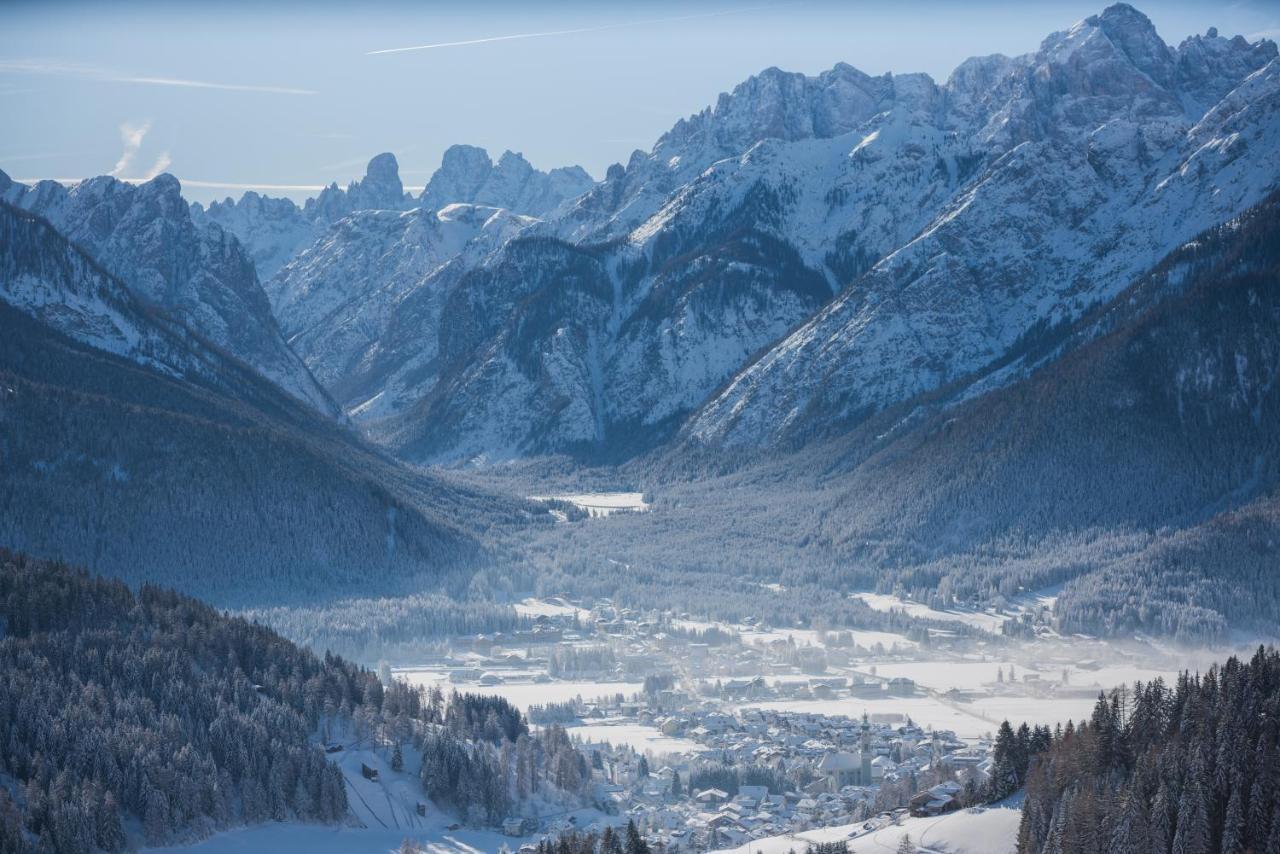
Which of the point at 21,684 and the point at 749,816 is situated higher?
the point at 21,684

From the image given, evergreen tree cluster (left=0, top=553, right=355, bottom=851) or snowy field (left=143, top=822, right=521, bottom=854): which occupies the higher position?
evergreen tree cluster (left=0, top=553, right=355, bottom=851)

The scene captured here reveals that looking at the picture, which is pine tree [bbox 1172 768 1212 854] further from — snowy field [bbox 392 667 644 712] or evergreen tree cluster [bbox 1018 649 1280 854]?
snowy field [bbox 392 667 644 712]

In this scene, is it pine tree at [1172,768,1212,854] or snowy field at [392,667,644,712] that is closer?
pine tree at [1172,768,1212,854]

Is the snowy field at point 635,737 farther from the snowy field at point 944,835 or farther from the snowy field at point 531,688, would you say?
the snowy field at point 944,835

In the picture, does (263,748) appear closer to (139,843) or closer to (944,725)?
(139,843)

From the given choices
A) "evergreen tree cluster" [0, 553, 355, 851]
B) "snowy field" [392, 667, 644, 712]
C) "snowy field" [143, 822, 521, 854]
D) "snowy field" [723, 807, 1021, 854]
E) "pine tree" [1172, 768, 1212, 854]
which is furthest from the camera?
"snowy field" [392, 667, 644, 712]

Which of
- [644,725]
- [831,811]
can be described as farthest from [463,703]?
[831,811]

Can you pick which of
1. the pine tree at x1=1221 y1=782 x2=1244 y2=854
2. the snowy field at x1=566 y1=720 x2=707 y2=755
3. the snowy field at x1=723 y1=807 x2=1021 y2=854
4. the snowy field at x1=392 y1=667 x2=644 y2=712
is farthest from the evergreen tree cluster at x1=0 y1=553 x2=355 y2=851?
the pine tree at x1=1221 y1=782 x2=1244 y2=854
